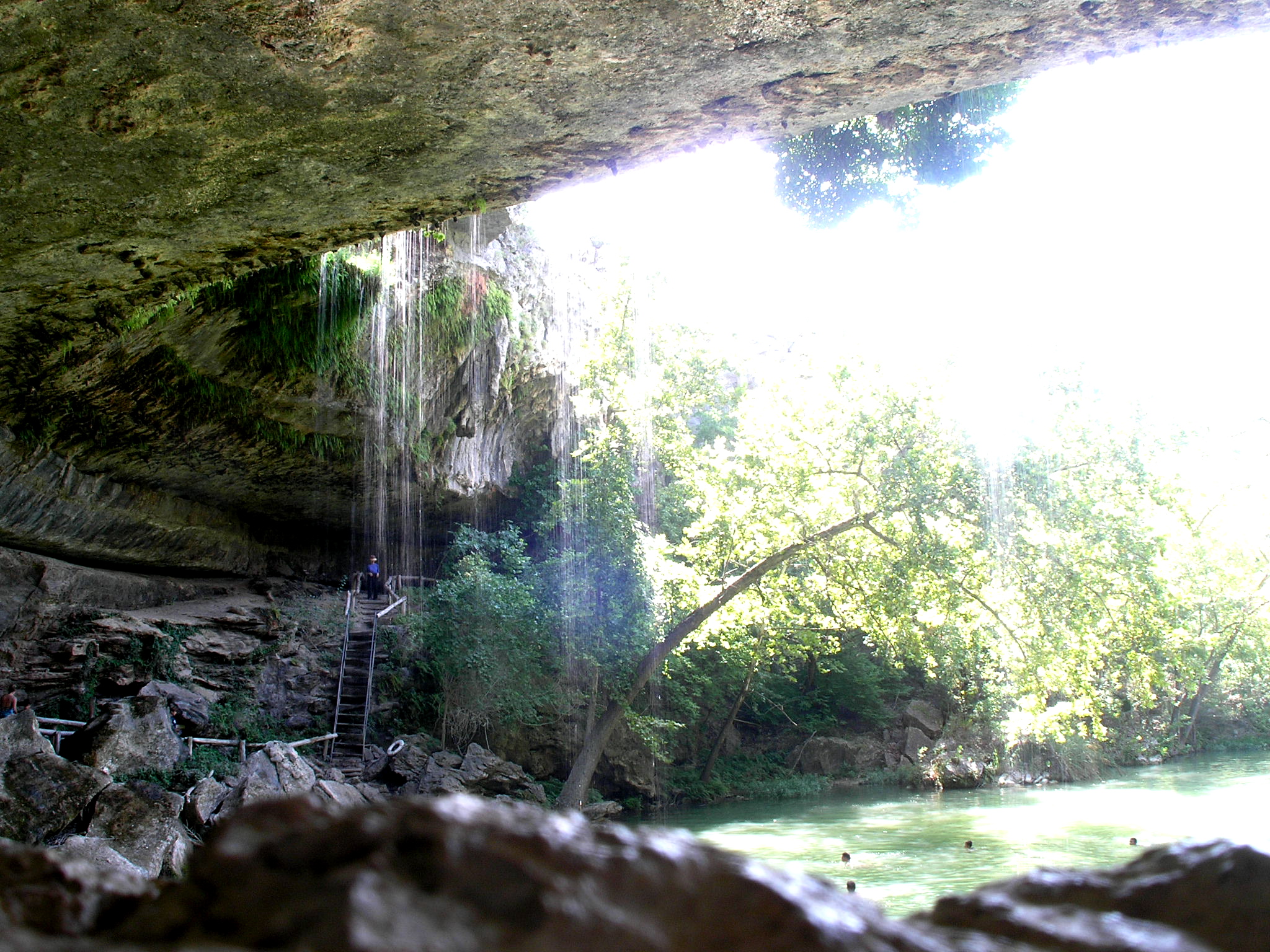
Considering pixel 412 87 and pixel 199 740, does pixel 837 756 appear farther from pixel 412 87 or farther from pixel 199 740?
pixel 412 87

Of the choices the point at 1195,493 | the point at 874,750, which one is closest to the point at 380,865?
the point at 1195,493

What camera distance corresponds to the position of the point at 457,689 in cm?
1694

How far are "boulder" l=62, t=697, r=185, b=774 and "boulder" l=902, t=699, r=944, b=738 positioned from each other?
1823cm

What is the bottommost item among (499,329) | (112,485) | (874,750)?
(874,750)

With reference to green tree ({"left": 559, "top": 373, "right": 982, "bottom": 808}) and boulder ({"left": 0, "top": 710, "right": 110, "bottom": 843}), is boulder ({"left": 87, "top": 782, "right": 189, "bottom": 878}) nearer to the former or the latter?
boulder ({"left": 0, "top": 710, "right": 110, "bottom": 843})

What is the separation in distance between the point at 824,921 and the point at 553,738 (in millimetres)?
18243

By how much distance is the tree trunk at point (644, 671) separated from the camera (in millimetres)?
15008

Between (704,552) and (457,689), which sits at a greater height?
(704,552)

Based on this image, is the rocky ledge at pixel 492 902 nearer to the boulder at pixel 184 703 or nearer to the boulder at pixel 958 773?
the boulder at pixel 184 703

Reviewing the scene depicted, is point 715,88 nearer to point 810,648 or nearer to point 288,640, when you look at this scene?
point 810,648

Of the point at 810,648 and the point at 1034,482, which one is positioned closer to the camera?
the point at 1034,482

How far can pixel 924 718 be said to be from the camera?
23625 mm

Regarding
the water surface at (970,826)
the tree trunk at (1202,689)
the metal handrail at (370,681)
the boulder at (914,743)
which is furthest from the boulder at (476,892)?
the tree trunk at (1202,689)

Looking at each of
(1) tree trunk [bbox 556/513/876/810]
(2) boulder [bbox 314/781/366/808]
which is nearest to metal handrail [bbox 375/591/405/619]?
(1) tree trunk [bbox 556/513/876/810]
